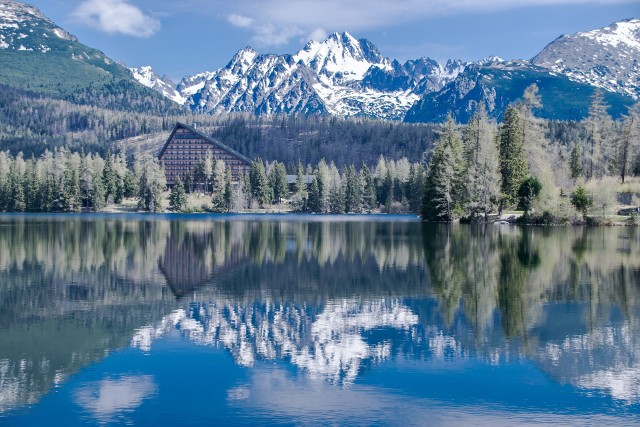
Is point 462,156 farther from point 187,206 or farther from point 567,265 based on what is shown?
point 187,206

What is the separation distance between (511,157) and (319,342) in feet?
322

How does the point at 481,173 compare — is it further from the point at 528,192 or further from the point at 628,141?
the point at 628,141

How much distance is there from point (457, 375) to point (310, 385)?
15.7ft

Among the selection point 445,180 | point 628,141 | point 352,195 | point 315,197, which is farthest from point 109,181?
point 628,141

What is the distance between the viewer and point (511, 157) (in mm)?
115688

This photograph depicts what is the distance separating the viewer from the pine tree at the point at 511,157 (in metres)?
114

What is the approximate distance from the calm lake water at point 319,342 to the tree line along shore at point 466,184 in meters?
59.1

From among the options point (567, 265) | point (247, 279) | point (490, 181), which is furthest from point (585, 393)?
point (490, 181)

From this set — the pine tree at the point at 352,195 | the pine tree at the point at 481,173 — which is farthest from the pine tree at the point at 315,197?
the pine tree at the point at 481,173

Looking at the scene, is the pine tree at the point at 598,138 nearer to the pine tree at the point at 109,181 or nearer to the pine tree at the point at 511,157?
the pine tree at the point at 511,157

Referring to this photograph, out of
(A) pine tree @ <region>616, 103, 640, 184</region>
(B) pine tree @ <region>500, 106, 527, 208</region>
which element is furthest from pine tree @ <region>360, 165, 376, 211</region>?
(B) pine tree @ <region>500, 106, 527, 208</region>

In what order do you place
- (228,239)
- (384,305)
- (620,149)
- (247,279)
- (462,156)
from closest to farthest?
(384,305) → (247,279) → (228,239) → (462,156) → (620,149)

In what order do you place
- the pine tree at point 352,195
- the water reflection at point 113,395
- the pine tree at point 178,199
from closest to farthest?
the water reflection at point 113,395, the pine tree at point 178,199, the pine tree at point 352,195

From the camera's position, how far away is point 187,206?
625ft
